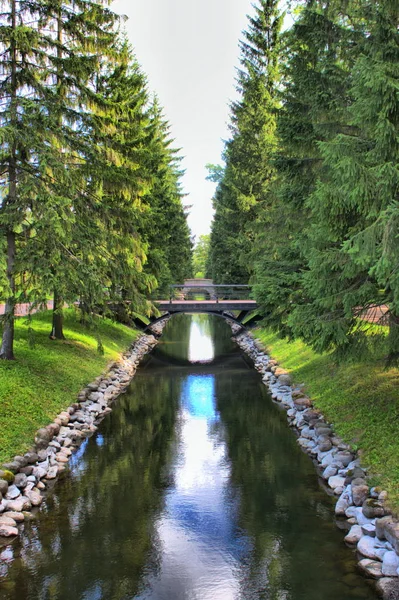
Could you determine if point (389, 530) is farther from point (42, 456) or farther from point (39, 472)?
point (42, 456)

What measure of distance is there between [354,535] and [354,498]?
2.80 feet

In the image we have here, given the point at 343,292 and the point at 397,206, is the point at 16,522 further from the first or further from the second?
the point at 397,206

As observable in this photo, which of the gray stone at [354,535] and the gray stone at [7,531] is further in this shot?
the gray stone at [7,531]

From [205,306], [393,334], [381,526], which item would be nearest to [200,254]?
[205,306]

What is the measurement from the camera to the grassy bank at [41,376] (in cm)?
1014

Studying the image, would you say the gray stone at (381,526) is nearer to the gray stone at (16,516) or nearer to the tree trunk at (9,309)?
the gray stone at (16,516)

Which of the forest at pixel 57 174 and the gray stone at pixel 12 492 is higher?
the forest at pixel 57 174

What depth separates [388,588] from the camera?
598 cm

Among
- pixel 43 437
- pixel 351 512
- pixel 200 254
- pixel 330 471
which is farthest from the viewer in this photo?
pixel 200 254

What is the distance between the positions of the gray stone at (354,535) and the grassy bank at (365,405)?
65 centimetres

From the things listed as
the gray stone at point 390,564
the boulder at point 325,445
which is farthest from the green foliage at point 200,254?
the gray stone at point 390,564

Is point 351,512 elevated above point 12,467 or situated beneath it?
situated beneath

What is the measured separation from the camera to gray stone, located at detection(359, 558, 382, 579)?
20.8 feet

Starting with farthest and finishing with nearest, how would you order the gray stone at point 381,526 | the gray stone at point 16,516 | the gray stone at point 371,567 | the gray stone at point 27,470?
the gray stone at point 27,470 < the gray stone at point 16,516 < the gray stone at point 381,526 < the gray stone at point 371,567
